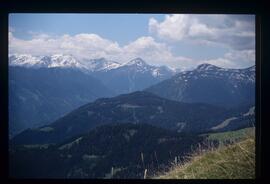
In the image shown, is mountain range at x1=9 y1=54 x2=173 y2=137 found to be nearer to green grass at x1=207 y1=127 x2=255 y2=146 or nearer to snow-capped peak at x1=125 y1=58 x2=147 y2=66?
snow-capped peak at x1=125 y1=58 x2=147 y2=66

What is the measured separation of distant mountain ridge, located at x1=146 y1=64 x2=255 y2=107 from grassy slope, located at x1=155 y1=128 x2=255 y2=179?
1.05 ft

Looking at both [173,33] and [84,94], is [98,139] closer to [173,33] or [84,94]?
[84,94]

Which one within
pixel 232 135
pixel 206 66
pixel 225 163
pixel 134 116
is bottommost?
pixel 225 163

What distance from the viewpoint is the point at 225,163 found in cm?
370

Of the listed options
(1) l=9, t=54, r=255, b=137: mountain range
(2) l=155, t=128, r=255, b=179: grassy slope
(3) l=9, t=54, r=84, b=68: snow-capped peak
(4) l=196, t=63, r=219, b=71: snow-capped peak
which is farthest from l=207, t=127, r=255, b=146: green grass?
(3) l=9, t=54, r=84, b=68: snow-capped peak

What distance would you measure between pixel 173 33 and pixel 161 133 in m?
0.94

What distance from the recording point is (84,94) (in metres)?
3.80

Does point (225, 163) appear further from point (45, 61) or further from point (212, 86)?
point (45, 61)

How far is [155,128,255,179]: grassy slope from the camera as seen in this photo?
3.62 m

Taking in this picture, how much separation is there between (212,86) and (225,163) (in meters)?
0.77

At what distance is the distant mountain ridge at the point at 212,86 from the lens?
366 centimetres

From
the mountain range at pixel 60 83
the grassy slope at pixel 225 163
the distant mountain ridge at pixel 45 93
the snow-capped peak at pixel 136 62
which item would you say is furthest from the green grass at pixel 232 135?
the distant mountain ridge at pixel 45 93

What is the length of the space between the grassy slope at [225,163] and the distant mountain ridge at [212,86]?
0.32m
